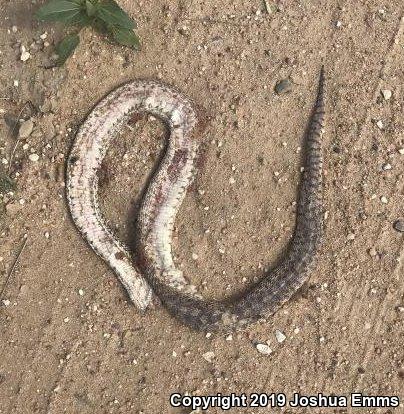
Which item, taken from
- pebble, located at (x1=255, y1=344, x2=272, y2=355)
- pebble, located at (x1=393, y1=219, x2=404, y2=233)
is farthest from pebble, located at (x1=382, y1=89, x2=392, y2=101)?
pebble, located at (x1=255, y1=344, x2=272, y2=355)

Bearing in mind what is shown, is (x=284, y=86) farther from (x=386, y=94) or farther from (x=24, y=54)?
(x=24, y=54)

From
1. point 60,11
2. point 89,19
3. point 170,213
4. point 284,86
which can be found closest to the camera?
point 60,11

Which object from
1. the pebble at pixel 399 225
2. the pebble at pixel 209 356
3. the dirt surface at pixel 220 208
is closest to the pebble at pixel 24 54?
the dirt surface at pixel 220 208

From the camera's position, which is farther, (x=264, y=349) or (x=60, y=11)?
(x=264, y=349)

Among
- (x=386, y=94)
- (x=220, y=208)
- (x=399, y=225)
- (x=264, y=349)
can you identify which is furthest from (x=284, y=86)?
(x=264, y=349)

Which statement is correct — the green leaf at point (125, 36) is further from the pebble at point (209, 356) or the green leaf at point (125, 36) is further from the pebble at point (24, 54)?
the pebble at point (209, 356)

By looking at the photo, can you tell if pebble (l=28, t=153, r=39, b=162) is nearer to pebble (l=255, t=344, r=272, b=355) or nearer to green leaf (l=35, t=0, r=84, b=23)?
green leaf (l=35, t=0, r=84, b=23)
